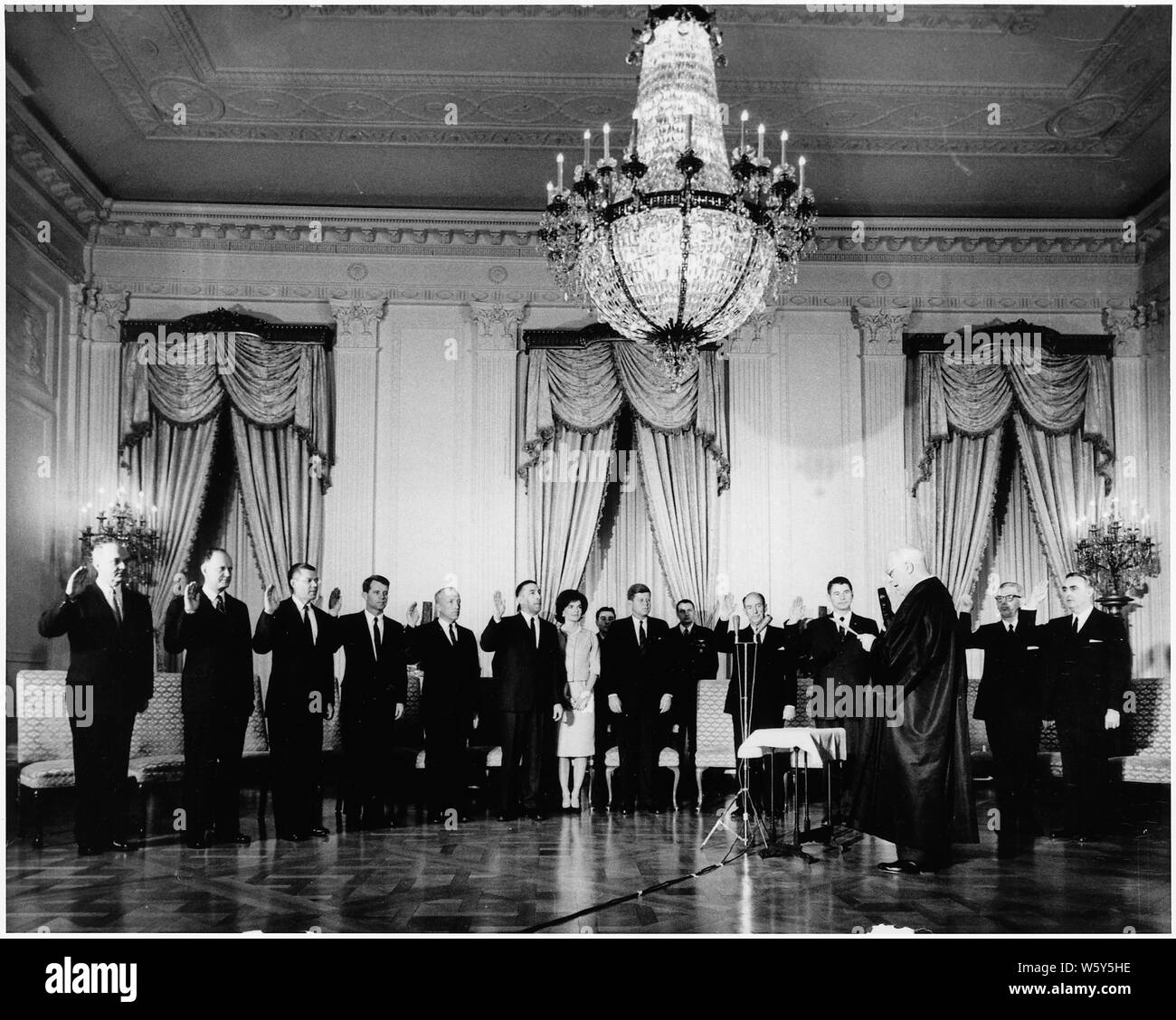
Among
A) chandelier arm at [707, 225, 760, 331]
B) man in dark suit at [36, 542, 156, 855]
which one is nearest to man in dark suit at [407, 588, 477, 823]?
man in dark suit at [36, 542, 156, 855]

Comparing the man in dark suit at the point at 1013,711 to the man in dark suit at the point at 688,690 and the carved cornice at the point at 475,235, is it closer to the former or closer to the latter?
the man in dark suit at the point at 688,690

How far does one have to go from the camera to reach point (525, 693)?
7.43 metres

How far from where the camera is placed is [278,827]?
20.4ft

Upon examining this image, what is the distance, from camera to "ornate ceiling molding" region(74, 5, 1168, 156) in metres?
7.27

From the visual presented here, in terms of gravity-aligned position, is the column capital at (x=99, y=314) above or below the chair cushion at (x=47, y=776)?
above

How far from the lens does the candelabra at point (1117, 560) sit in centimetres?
879

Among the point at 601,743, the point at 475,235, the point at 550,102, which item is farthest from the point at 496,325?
the point at 601,743

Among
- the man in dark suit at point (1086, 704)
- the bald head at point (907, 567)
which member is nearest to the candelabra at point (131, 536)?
the bald head at point (907, 567)

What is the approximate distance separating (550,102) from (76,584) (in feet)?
15.7

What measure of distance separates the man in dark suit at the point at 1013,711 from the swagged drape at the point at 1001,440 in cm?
218
